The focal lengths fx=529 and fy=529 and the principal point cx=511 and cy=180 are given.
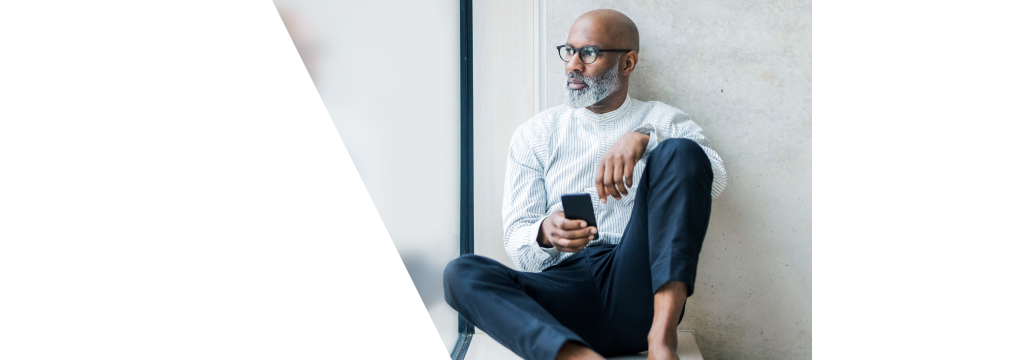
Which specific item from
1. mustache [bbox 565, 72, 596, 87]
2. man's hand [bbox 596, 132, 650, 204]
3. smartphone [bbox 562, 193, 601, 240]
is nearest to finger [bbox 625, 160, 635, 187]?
man's hand [bbox 596, 132, 650, 204]

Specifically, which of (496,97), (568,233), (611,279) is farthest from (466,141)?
(611,279)

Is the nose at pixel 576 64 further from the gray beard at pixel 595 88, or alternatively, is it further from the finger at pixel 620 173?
the finger at pixel 620 173

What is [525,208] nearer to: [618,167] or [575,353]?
[618,167]

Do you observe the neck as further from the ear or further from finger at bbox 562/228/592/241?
finger at bbox 562/228/592/241

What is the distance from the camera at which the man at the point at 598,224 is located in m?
1.00

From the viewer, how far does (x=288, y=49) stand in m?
0.61

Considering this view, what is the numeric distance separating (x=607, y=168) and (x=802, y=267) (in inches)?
32.6

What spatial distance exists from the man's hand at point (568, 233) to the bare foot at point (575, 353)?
31 centimetres

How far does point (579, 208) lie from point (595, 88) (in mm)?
389

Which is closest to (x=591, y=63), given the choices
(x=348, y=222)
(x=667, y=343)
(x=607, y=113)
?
(x=607, y=113)

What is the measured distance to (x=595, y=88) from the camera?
1435mm

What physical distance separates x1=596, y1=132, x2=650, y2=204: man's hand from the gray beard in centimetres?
26

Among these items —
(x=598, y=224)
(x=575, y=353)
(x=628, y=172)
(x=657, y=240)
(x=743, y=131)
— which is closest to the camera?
(x=575, y=353)

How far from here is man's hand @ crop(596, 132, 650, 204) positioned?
3.89ft
